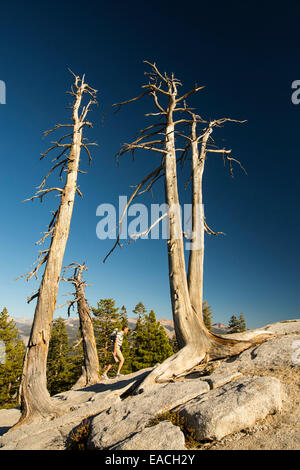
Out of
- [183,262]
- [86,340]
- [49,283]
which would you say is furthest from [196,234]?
[86,340]

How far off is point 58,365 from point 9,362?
6530mm

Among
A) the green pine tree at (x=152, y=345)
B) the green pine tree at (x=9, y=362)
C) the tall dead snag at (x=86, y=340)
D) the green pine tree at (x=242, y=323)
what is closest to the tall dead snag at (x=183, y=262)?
the tall dead snag at (x=86, y=340)

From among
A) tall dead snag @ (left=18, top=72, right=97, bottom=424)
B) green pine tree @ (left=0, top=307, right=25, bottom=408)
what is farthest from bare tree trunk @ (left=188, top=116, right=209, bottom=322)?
green pine tree @ (left=0, top=307, right=25, bottom=408)

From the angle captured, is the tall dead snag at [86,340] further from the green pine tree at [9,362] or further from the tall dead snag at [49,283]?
the green pine tree at [9,362]

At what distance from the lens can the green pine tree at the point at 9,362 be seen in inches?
957

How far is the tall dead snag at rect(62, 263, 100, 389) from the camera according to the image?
1183cm

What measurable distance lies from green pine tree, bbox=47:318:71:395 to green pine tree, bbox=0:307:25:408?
399cm

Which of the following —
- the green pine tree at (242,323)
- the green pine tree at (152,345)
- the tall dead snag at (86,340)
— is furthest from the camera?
the green pine tree at (242,323)

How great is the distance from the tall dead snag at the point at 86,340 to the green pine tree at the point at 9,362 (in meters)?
16.8

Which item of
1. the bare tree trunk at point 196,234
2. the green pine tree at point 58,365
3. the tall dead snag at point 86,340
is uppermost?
the bare tree trunk at point 196,234

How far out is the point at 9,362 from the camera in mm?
24578
